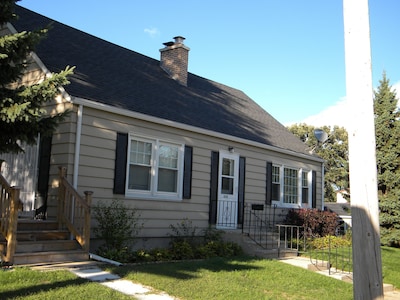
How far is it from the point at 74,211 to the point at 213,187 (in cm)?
449

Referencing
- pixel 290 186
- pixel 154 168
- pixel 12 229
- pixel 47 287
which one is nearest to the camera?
pixel 47 287

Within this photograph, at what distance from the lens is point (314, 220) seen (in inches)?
585

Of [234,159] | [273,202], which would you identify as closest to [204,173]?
[234,159]

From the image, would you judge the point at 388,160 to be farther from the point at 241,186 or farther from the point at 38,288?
the point at 38,288

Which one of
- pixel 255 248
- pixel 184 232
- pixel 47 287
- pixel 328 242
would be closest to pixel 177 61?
pixel 184 232

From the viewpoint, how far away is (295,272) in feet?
30.0

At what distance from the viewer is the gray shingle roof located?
10617 mm

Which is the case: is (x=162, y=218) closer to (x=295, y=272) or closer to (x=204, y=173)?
(x=204, y=173)

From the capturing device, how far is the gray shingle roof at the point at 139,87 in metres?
10.6

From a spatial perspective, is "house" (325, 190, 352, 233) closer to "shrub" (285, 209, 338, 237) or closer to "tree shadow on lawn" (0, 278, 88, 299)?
"shrub" (285, 209, 338, 237)

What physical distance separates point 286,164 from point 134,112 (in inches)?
278

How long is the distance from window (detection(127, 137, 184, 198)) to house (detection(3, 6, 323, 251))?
0.08ft

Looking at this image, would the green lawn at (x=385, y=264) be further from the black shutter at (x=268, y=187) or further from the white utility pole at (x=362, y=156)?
the white utility pole at (x=362, y=156)

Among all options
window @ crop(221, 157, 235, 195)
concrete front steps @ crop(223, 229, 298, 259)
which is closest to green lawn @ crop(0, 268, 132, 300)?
concrete front steps @ crop(223, 229, 298, 259)
